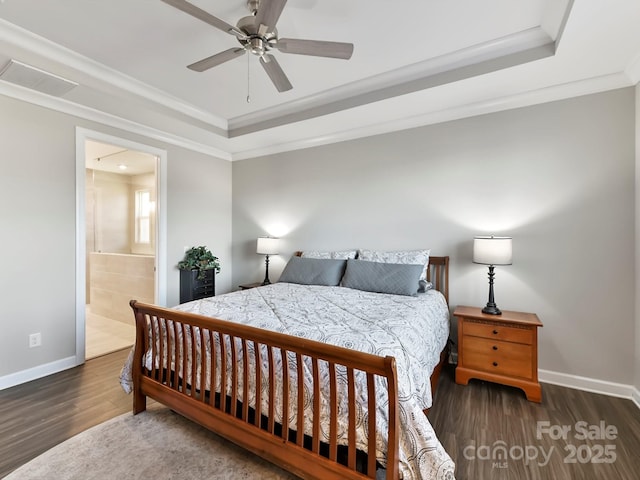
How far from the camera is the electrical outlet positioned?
2746mm

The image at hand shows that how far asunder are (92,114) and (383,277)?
3.41 meters

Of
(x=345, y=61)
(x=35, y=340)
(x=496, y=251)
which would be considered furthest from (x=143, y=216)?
(x=496, y=251)

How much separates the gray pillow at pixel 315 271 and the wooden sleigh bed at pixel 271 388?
1.58 metres

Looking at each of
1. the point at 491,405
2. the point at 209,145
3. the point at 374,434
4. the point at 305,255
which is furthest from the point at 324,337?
the point at 209,145

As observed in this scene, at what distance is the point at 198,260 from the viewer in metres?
4.20

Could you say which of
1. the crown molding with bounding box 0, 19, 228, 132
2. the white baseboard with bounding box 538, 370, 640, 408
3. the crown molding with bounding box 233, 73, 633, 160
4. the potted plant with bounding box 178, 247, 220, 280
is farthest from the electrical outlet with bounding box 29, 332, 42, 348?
the white baseboard with bounding box 538, 370, 640, 408

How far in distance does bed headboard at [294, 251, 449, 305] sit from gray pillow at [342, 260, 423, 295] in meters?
0.33

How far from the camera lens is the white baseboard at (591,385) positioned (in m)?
2.42

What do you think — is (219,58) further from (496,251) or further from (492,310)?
(492,310)

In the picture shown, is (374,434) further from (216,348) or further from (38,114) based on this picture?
(38,114)

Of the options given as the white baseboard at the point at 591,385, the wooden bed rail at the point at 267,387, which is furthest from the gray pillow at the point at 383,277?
the wooden bed rail at the point at 267,387

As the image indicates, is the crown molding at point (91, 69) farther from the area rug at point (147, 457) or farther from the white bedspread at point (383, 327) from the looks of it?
the area rug at point (147, 457)

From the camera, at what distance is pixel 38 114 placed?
279cm

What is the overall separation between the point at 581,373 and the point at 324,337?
250cm
